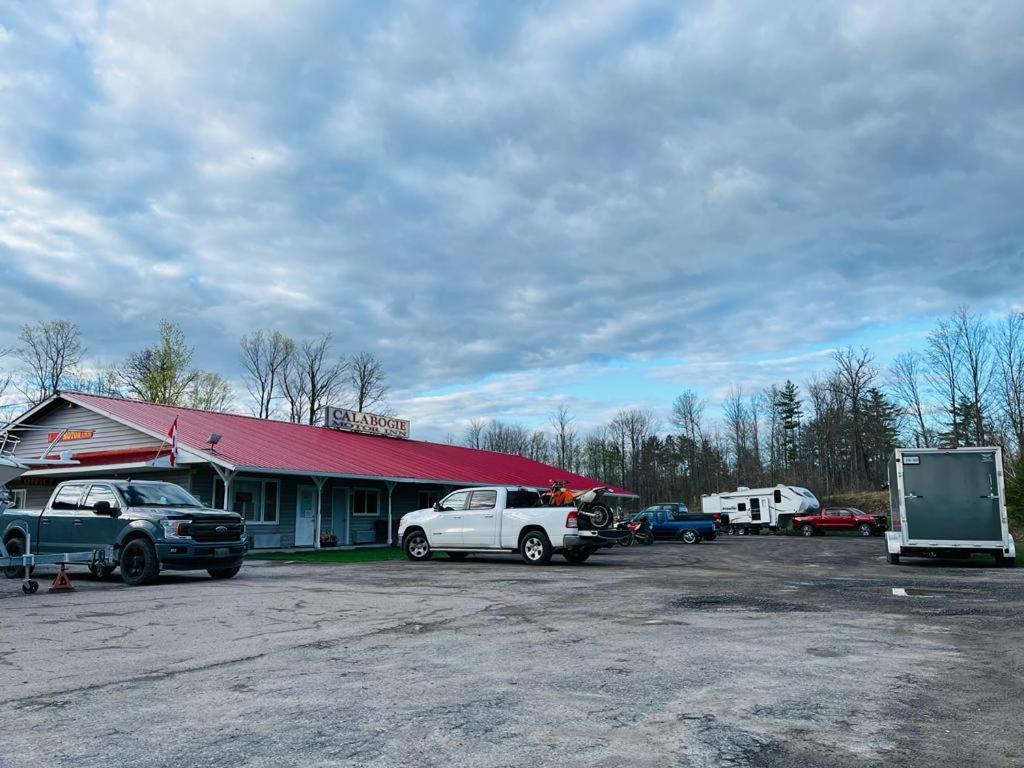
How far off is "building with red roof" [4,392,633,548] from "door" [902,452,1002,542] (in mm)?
16132

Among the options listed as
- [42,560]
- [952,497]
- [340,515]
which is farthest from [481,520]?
[340,515]

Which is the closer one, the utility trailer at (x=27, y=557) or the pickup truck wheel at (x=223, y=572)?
the utility trailer at (x=27, y=557)

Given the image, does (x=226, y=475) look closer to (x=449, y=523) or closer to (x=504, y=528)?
(x=449, y=523)

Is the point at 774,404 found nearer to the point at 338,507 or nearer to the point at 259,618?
the point at 338,507

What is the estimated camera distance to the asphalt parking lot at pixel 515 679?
4.41m

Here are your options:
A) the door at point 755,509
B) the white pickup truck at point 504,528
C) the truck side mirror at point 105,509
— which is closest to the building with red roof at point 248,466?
the white pickup truck at point 504,528

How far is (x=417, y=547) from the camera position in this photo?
67.5 ft

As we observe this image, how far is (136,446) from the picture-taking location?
24938 mm

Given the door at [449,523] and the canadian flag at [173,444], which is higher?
the canadian flag at [173,444]

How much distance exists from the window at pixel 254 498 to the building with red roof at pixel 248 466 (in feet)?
0.11

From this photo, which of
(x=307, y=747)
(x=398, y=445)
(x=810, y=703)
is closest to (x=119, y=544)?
(x=307, y=747)

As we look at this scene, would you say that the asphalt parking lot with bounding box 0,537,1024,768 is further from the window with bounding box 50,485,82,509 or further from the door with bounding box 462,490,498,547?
the door with bounding box 462,490,498,547

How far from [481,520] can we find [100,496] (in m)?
8.22

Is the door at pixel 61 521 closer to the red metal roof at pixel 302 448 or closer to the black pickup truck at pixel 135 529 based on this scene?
the black pickup truck at pixel 135 529
